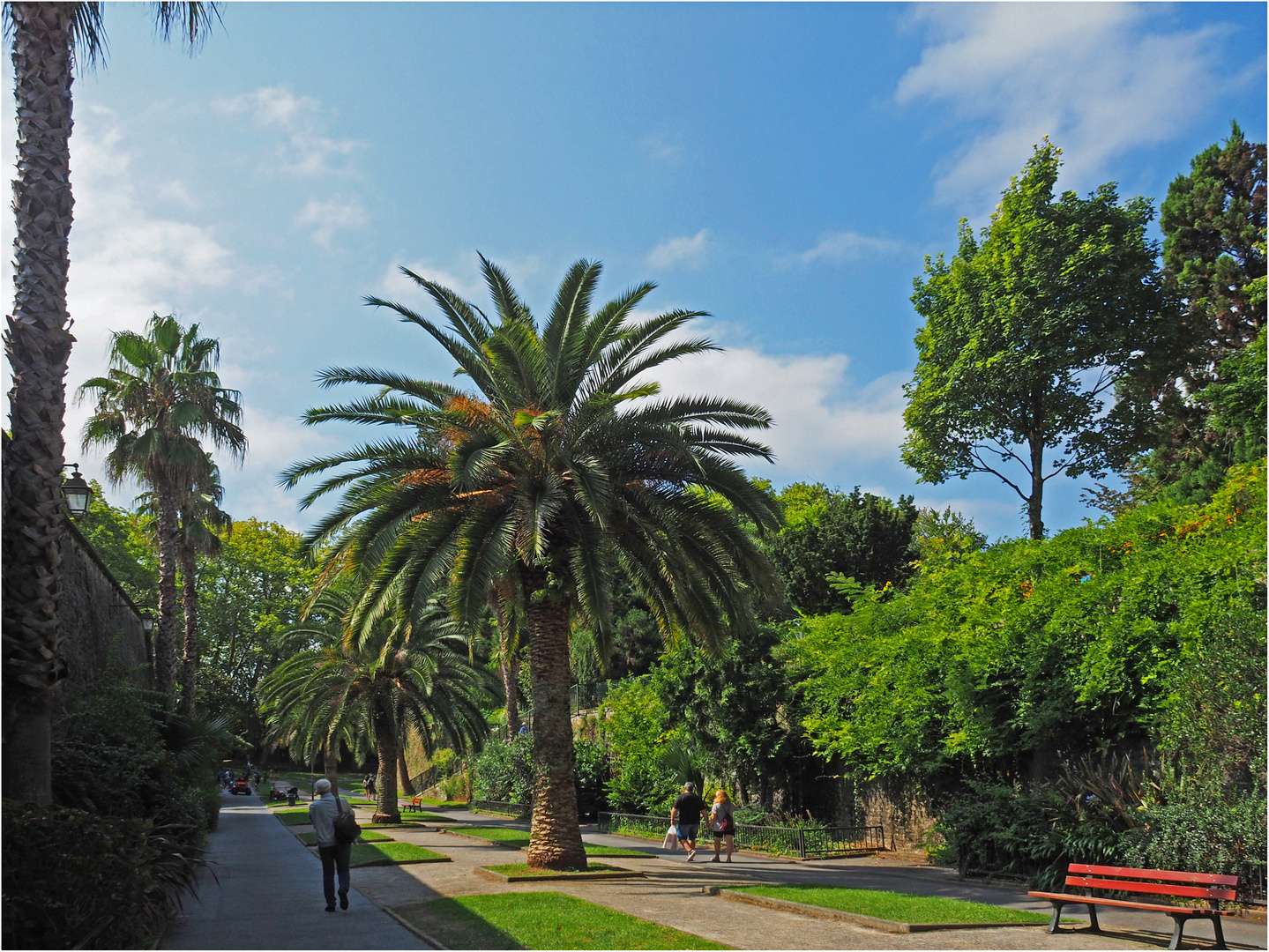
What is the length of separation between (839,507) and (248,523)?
4904cm

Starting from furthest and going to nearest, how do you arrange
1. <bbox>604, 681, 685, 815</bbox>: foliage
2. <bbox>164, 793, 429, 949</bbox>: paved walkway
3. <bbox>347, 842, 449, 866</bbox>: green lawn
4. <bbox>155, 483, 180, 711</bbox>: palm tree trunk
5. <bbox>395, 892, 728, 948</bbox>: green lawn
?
<bbox>155, 483, 180, 711</bbox>: palm tree trunk → <bbox>604, 681, 685, 815</bbox>: foliage → <bbox>347, 842, 449, 866</bbox>: green lawn → <bbox>164, 793, 429, 949</bbox>: paved walkway → <bbox>395, 892, 728, 948</bbox>: green lawn

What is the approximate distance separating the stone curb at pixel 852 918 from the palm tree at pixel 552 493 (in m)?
3.89

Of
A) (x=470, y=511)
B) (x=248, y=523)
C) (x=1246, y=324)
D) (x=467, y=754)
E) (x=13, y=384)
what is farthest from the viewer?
(x=248, y=523)

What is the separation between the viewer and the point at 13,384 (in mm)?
9773

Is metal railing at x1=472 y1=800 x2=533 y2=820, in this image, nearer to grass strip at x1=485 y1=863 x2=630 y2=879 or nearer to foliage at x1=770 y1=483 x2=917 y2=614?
foliage at x1=770 y1=483 x2=917 y2=614

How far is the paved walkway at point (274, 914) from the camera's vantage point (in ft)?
33.7

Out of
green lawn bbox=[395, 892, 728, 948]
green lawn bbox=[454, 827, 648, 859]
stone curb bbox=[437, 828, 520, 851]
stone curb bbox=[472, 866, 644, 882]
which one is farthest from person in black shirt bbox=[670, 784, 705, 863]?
green lawn bbox=[395, 892, 728, 948]

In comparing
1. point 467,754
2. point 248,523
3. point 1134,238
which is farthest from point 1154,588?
point 248,523

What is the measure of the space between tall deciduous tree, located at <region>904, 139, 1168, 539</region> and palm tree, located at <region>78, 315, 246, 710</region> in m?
22.4

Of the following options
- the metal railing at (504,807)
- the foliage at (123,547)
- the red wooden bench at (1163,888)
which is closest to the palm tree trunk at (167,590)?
the metal railing at (504,807)

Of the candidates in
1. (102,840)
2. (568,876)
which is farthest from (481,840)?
(102,840)

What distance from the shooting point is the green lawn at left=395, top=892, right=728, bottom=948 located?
9672 millimetres

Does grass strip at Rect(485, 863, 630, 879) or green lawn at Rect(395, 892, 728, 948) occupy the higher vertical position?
green lawn at Rect(395, 892, 728, 948)

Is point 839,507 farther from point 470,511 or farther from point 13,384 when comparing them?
point 13,384
